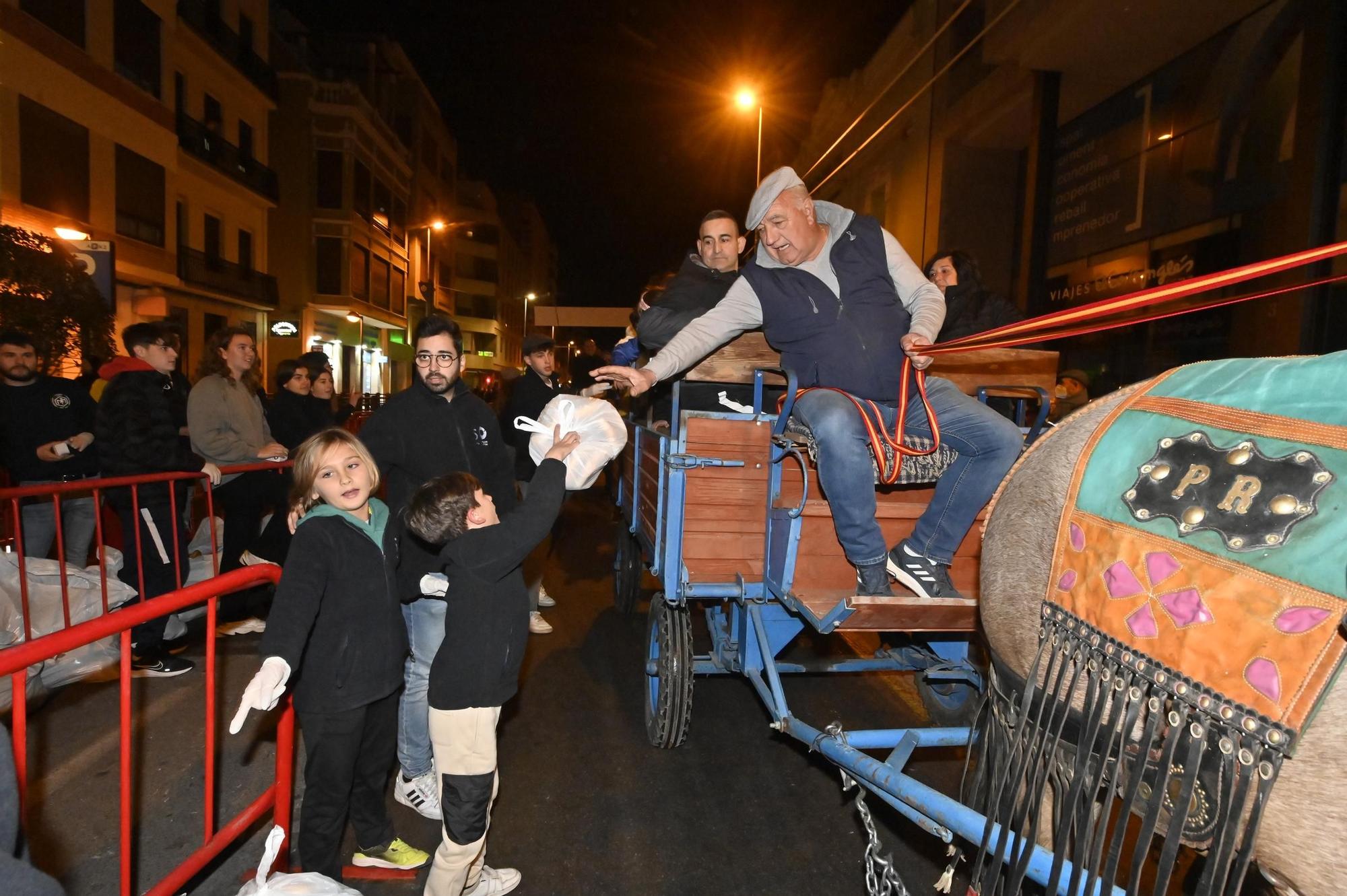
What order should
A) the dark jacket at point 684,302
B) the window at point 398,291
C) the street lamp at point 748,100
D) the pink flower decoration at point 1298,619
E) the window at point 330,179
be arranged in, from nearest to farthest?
the pink flower decoration at point 1298,619
the dark jacket at point 684,302
the street lamp at point 748,100
the window at point 330,179
the window at point 398,291

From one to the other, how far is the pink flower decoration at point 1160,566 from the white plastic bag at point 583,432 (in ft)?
5.74

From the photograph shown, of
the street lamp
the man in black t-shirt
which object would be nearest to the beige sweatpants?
the man in black t-shirt

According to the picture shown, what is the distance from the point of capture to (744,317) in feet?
11.1

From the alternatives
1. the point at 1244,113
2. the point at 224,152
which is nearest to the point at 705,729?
the point at 1244,113

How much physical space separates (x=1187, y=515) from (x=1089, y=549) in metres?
0.21

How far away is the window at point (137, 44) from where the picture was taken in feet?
54.5

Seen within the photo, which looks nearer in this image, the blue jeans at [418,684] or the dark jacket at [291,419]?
the blue jeans at [418,684]

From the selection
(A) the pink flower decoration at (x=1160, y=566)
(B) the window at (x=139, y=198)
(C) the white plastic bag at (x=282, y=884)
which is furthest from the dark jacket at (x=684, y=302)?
(B) the window at (x=139, y=198)

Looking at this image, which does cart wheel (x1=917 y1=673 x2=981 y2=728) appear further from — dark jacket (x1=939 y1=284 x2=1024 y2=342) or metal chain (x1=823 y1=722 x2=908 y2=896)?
dark jacket (x1=939 y1=284 x2=1024 y2=342)

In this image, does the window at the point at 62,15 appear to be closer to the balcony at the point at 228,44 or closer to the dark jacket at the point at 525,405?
the balcony at the point at 228,44

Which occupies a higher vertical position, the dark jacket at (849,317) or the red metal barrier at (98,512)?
the dark jacket at (849,317)

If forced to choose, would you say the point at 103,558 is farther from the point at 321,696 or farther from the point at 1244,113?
the point at 1244,113

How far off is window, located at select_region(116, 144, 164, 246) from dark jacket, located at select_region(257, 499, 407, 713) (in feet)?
65.7

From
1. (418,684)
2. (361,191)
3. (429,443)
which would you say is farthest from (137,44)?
(418,684)
